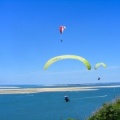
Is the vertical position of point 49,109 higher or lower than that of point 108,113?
lower

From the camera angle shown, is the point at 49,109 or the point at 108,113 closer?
Result: the point at 108,113

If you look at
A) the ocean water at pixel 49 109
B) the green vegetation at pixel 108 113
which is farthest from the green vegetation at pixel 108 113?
the ocean water at pixel 49 109

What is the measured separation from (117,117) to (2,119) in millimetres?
25113

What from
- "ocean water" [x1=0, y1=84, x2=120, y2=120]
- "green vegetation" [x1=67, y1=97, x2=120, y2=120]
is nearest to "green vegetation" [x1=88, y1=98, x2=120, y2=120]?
"green vegetation" [x1=67, y1=97, x2=120, y2=120]

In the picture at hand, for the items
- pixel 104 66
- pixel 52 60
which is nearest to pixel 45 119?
pixel 104 66

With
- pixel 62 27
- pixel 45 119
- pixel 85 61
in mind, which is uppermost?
pixel 62 27

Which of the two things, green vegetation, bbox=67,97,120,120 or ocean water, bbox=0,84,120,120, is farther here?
ocean water, bbox=0,84,120,120

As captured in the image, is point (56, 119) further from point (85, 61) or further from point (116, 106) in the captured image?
point (116, 106)

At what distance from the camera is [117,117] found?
1124 centimetres

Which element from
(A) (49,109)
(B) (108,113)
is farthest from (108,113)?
(A) (49,109)

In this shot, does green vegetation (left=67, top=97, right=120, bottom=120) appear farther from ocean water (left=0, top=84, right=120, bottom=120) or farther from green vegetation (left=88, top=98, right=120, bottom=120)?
ocean water (left=0, top=84, right=120, bottom=120)

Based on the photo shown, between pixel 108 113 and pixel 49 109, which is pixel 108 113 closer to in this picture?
pixel 108 113

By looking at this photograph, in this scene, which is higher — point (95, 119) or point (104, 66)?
point (104, 66)

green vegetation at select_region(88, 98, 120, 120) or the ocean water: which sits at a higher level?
green vegetation at select_region(88, 98, 120, 120)
